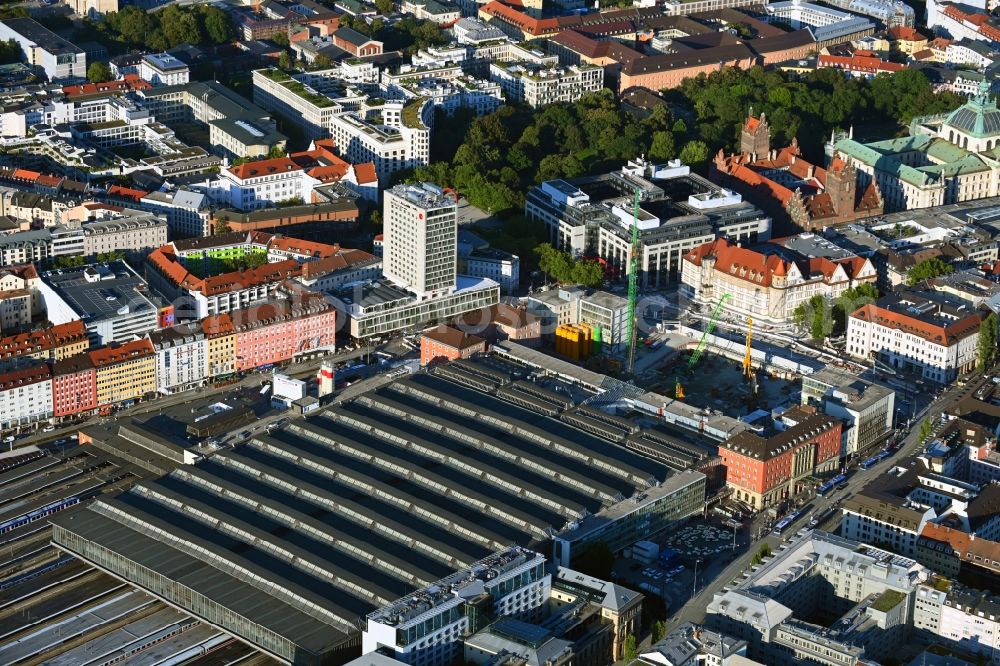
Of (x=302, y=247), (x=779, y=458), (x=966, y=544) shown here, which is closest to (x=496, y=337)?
(x=302, y=247)

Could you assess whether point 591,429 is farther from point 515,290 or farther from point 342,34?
point 342,34

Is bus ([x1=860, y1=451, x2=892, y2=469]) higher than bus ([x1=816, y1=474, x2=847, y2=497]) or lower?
higher

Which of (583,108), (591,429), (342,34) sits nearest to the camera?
(591,429)

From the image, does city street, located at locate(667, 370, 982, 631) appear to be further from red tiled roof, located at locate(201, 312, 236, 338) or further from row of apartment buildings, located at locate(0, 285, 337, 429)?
red tiled roof, located at locate(201, 312, 236, 338)

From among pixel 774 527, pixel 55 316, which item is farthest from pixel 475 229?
pixel 774 527

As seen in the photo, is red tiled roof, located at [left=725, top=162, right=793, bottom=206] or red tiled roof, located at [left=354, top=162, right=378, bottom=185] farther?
red tiled roof, located at [left=354, top=162, right=378, bottom=185]

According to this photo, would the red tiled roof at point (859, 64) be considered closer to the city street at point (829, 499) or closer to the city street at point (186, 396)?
the city street at point (829, 499)

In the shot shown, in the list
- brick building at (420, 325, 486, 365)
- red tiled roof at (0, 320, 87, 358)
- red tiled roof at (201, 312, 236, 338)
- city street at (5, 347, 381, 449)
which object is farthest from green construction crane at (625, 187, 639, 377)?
red tiled roof at (0, 320, 87, 358)
